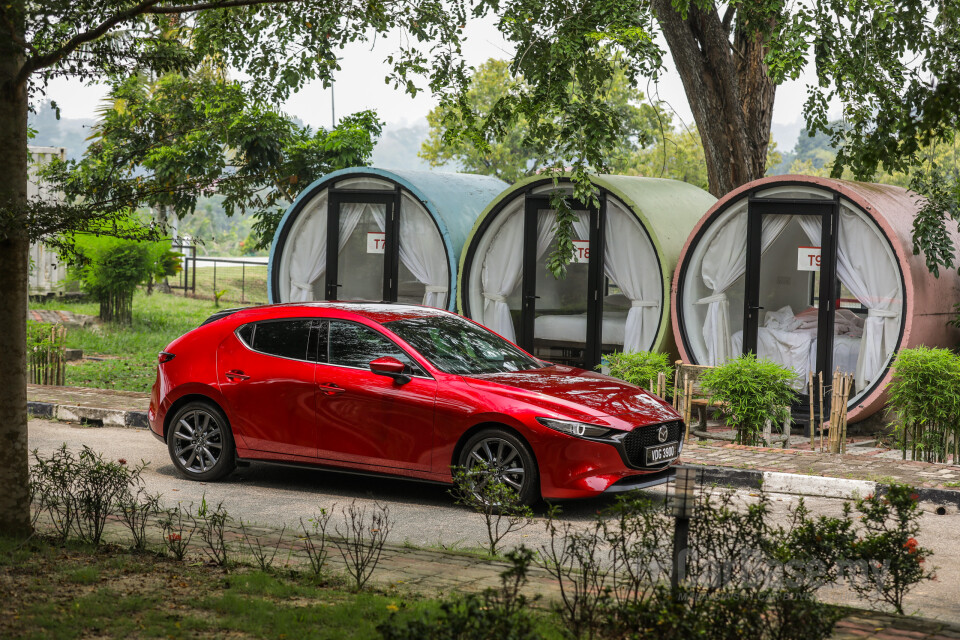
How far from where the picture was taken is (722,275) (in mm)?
14750

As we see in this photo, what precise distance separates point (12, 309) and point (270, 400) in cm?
302

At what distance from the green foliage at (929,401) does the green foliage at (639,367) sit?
9.01 ft

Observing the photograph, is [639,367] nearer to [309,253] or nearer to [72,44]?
[309,253]

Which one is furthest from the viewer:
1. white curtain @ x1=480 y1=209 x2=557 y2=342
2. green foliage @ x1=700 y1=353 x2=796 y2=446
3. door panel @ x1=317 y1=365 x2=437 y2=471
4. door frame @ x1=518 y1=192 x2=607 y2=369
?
white curtain @ x1=480 y1=209 x2=557 y2=342

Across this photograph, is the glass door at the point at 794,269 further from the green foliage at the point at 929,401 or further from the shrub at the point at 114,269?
the shrub at the point at 114,269

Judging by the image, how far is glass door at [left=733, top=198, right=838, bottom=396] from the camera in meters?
13.9

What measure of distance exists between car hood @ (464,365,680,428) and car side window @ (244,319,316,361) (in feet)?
5.26

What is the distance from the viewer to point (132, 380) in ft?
56.0

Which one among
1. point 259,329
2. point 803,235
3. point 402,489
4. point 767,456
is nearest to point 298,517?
point 402,489

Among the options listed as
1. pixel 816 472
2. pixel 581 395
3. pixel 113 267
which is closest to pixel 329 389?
pixel 581 395

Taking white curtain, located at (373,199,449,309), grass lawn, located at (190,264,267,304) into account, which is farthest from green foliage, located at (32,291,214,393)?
white curtain, located at (373,199,449,309)

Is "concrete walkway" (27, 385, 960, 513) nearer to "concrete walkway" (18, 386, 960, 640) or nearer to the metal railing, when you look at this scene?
"concrete walkway" (18, 386, 960, 640)

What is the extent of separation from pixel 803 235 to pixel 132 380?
10.1 metres

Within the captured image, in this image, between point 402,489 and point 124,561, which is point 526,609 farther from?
point 402,489
